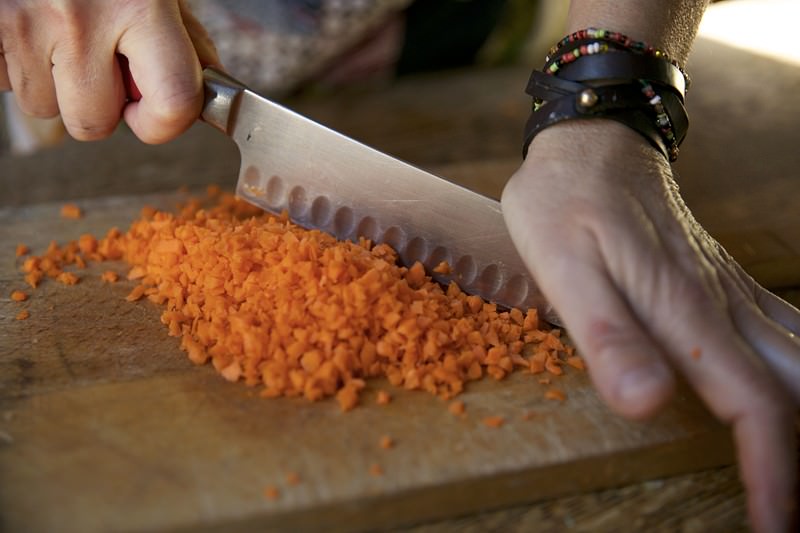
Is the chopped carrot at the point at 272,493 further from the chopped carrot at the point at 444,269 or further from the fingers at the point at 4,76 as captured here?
the fingers at the point at 4,76

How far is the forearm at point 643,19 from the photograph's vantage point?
1.23 m

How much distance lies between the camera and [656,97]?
1199 mm

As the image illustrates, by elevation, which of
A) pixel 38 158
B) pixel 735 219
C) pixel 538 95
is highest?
pixel 538 95

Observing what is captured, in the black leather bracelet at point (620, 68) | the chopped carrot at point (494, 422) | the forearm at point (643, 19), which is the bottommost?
the chopped carrot at point (494, 422)

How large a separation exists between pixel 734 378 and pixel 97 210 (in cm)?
130

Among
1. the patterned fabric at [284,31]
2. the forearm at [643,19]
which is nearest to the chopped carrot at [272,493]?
the forearm at [643,19]

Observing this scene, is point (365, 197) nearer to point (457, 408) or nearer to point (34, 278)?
point (457, 408)

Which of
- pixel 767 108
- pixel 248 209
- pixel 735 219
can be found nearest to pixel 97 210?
pixel 248 209

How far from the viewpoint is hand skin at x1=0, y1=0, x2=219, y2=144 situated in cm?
129

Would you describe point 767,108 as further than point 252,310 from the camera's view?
Yes

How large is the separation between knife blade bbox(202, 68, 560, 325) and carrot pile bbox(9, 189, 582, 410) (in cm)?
4

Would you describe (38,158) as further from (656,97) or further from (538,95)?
(656,97)

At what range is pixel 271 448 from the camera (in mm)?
997

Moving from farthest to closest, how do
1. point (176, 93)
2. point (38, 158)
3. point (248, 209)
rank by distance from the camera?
1. point (38, 158)
2. point (248, 209)
3. point (176, 93)
